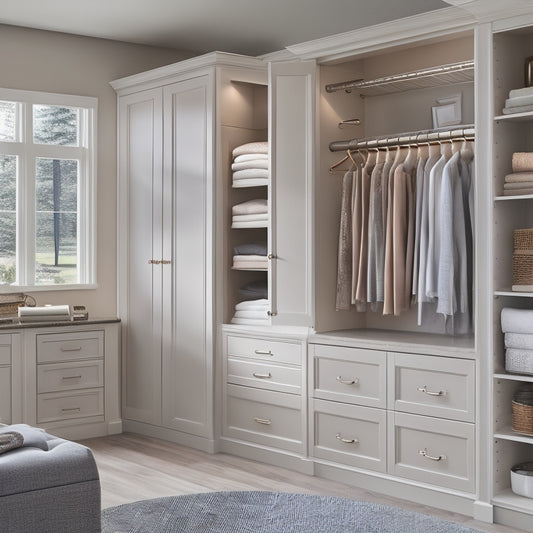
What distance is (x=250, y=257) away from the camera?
195 inches

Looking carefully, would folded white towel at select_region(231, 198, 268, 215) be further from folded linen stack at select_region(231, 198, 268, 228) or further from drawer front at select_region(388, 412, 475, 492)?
drawer front at select_region(388, 412, 475, 492)

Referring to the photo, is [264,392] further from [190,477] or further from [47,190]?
[47,190]

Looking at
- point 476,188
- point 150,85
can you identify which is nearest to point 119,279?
point 150,85

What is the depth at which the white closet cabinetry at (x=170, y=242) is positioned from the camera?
200 inches

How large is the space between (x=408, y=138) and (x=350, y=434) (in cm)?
157

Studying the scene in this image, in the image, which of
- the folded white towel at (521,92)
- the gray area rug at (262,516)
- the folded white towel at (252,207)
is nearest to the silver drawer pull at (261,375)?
the gray area rug at (262,516)

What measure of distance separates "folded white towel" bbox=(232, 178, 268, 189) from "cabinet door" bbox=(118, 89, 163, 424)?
0.64 m

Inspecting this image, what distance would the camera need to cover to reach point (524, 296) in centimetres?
377

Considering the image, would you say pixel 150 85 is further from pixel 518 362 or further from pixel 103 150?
pixel 518 362

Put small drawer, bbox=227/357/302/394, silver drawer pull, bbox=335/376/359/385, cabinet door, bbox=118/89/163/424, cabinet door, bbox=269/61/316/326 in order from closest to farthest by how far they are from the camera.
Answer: silver drawer pull, bbox=335/376/359/385
cabinet door, bbox=269/61/316/326
small drawer, bbox=227/357/302/394
cabinet door, bbox=118/89/163/424

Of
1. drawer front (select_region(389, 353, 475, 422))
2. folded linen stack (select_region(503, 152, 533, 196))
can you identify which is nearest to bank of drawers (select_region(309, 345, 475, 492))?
drawer front (select_region(389, 353, 475, 422))

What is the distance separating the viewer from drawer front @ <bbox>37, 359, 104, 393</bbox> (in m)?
5.29

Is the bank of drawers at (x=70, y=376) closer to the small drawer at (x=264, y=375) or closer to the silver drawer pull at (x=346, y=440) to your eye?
the small drawer at (x=264, y=375)

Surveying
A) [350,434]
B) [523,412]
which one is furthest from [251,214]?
[523,412]
